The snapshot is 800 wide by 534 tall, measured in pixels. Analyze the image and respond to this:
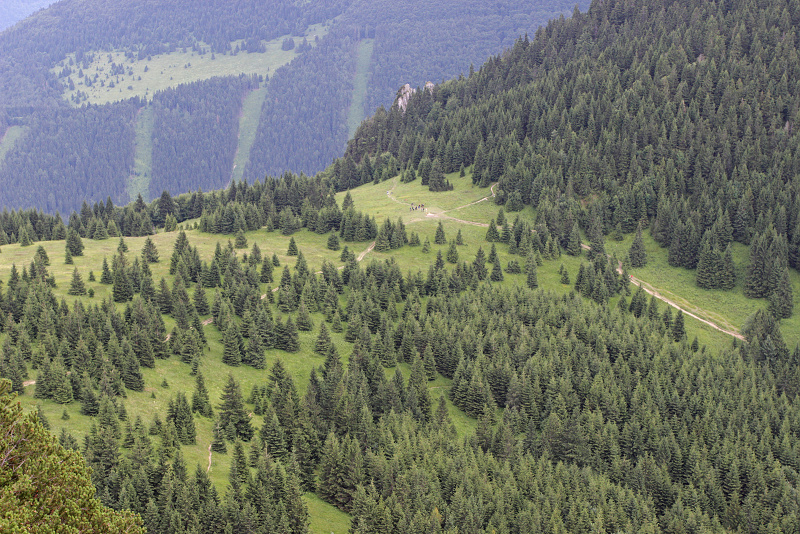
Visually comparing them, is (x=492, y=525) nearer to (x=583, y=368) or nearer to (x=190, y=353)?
(x=583, y=368)

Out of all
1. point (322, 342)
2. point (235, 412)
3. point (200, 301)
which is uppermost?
point (200, 301)

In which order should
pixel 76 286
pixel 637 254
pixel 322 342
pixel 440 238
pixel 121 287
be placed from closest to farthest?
1. pixel 76 286
2. pixel 121 287
3. pixel 322 342
4. pixel 440 238
5. pixel 637 254

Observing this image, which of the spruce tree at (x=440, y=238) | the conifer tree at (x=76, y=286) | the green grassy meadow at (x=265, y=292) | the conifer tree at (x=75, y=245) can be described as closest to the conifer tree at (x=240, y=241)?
the green grassy meadow at (x=265, y=292)

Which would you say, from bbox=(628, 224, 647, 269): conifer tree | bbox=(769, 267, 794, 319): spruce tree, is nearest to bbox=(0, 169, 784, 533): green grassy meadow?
bbox=(628, 224, 647, 269): conifer tree

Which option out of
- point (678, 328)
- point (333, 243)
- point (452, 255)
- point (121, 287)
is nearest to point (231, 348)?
point (121, 287)

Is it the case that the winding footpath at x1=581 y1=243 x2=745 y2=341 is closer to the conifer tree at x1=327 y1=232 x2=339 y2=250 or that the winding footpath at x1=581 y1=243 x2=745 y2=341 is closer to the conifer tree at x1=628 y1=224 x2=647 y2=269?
the conifer tree at x1=628 y1=224 x2=647 y2=269

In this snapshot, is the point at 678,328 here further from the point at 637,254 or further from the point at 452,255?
the point at 452,255

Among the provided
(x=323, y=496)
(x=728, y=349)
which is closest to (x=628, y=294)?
(x=728, y=349)

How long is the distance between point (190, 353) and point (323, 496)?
35.7 metres

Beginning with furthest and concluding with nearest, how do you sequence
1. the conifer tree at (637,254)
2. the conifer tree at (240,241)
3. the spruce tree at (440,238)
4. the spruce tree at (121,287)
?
the conifer tree at (637,254)
the spruce tree at (440,238)
the conifer tree at (240,241)
the spruce tree at (121,287)

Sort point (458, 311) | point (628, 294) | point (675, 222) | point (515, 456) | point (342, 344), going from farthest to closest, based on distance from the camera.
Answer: point (675, 222)
point (628, 294)
point (458, 311)
point (342, 344)
point (515, 456)

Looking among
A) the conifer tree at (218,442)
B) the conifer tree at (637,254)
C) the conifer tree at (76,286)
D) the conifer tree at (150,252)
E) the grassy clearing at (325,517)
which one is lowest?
the grassy clearing at (325,517)

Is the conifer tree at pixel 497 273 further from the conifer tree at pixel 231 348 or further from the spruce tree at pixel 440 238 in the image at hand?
the conifer tree at pixel 231 348

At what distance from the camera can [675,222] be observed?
199 m
